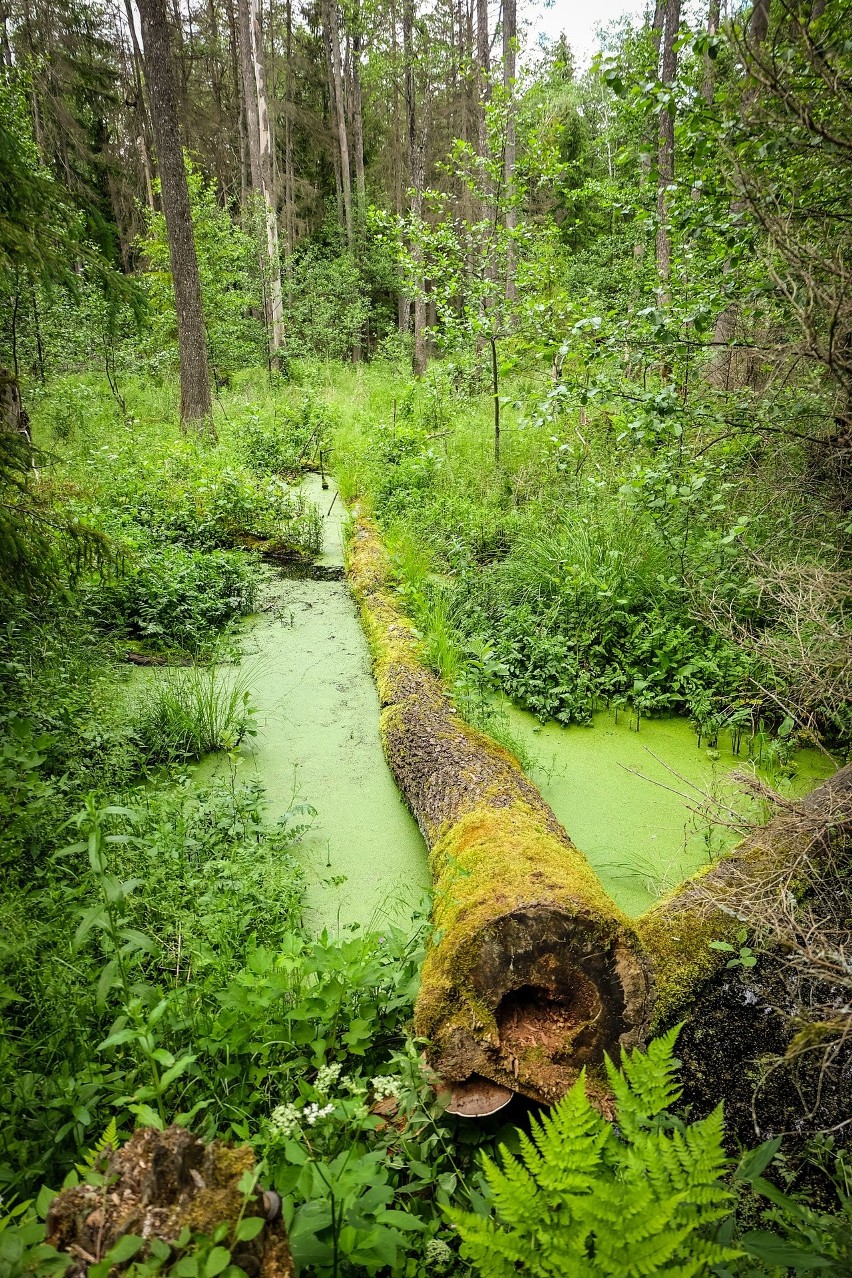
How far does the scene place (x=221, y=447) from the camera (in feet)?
26.7

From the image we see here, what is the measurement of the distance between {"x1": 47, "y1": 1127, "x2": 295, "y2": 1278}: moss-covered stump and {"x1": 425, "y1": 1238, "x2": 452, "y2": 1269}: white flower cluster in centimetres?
37

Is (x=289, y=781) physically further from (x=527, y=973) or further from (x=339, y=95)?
(x=339, y=95)

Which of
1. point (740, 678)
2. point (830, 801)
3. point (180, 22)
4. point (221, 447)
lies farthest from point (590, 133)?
point (830, 801)

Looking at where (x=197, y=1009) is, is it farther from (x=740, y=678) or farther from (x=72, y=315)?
(x=72, y=315)

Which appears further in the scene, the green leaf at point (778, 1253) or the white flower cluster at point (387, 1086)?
the white flower cluster at point (387, 1086)

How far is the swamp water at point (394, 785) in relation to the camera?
2.71 meters

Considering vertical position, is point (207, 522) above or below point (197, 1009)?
above

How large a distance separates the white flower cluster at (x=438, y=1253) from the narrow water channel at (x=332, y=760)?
3.59 feet

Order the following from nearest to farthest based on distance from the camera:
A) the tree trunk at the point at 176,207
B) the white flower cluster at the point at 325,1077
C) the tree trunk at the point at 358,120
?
the white flower cluster at the point at 325,1077
the tree trunk at the point at 176,207
the tree trunk at the point at 358,120

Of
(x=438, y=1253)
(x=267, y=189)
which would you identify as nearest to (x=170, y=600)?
(x=438, y=1253)

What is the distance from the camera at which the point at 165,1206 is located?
1077 mm

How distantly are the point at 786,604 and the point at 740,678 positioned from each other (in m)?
1.17

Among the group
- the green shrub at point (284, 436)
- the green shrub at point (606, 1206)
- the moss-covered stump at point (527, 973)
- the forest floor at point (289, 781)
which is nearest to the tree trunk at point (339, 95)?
the green shrub at point (284, 436)

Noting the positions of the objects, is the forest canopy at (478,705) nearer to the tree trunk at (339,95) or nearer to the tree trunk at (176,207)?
the tree trunk at (176,207)
